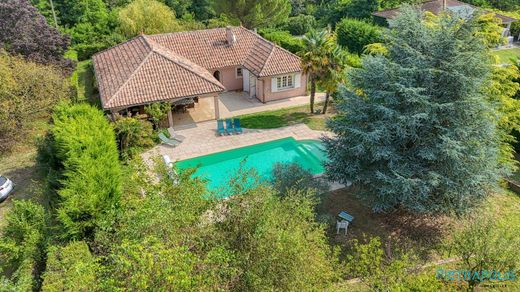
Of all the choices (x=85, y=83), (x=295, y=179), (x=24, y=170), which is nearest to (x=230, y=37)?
(x=85, y=83)

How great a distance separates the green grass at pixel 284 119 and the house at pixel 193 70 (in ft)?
8.13

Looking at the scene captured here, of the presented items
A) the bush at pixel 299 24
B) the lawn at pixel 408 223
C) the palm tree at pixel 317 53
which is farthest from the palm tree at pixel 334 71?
the bush at pixel 299 24

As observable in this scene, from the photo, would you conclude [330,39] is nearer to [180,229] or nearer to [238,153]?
[238,153]

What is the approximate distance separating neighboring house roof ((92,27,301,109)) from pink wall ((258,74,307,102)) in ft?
5.09

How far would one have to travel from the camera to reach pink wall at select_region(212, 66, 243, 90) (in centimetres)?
3581

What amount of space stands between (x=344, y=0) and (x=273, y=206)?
6284 centimetres

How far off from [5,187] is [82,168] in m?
7.48

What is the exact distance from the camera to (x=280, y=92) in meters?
34.4

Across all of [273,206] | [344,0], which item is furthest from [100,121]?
[344,0]

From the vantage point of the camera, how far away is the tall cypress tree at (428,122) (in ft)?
53.2

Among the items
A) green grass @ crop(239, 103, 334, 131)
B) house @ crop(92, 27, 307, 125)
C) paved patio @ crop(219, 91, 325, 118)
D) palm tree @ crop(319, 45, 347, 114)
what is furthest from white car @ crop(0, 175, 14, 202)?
palm tree @ crop(319, 45, 347, 114)

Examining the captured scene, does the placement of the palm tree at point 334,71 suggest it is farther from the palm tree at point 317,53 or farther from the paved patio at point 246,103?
the paved patio at point 246,103

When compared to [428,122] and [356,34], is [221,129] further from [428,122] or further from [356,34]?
[356,34]

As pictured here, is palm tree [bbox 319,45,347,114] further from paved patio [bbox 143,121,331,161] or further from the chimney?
the chimney
